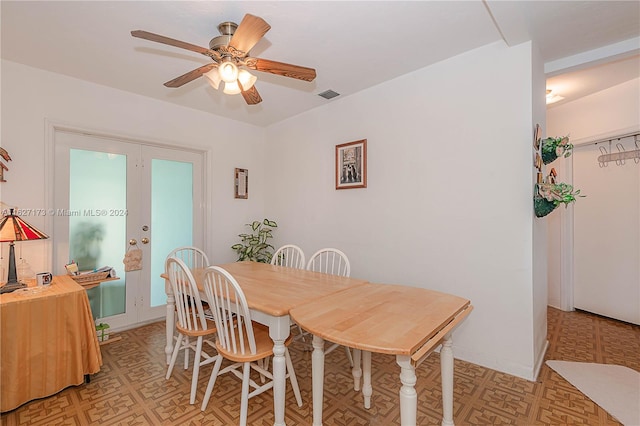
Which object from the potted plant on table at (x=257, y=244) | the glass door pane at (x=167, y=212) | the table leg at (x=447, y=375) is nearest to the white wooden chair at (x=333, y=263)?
the table leg at (x=447, y=375)

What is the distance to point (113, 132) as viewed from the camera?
3049 millimetres

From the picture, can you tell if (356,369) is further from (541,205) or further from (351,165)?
(351,165)

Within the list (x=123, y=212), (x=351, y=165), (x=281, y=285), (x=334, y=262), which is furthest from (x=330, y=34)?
(x=123, y=212)

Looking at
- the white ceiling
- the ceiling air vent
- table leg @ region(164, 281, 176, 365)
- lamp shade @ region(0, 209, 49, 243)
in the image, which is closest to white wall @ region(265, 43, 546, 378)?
the ceiling air vent

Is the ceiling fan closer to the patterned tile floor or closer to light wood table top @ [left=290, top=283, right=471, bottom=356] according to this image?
light wood table top @ [left=290, top=283, right=471, bottom=356]

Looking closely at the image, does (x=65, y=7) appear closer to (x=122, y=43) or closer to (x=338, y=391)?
(x=122, y=43)

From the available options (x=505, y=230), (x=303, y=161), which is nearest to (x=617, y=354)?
(x=505, y=230)

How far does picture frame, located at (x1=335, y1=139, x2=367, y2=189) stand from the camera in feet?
10.2

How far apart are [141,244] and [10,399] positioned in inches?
66.6

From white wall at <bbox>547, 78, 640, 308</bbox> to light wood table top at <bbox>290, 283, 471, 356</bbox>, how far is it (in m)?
2.99

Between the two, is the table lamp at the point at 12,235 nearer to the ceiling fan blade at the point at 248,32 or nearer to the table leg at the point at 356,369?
the ceiling fan blade at the point at 248,32

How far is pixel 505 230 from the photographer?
2.25 metres

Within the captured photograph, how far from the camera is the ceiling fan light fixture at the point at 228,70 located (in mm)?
1787

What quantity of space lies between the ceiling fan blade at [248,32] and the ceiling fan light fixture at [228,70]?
0.11 metres
